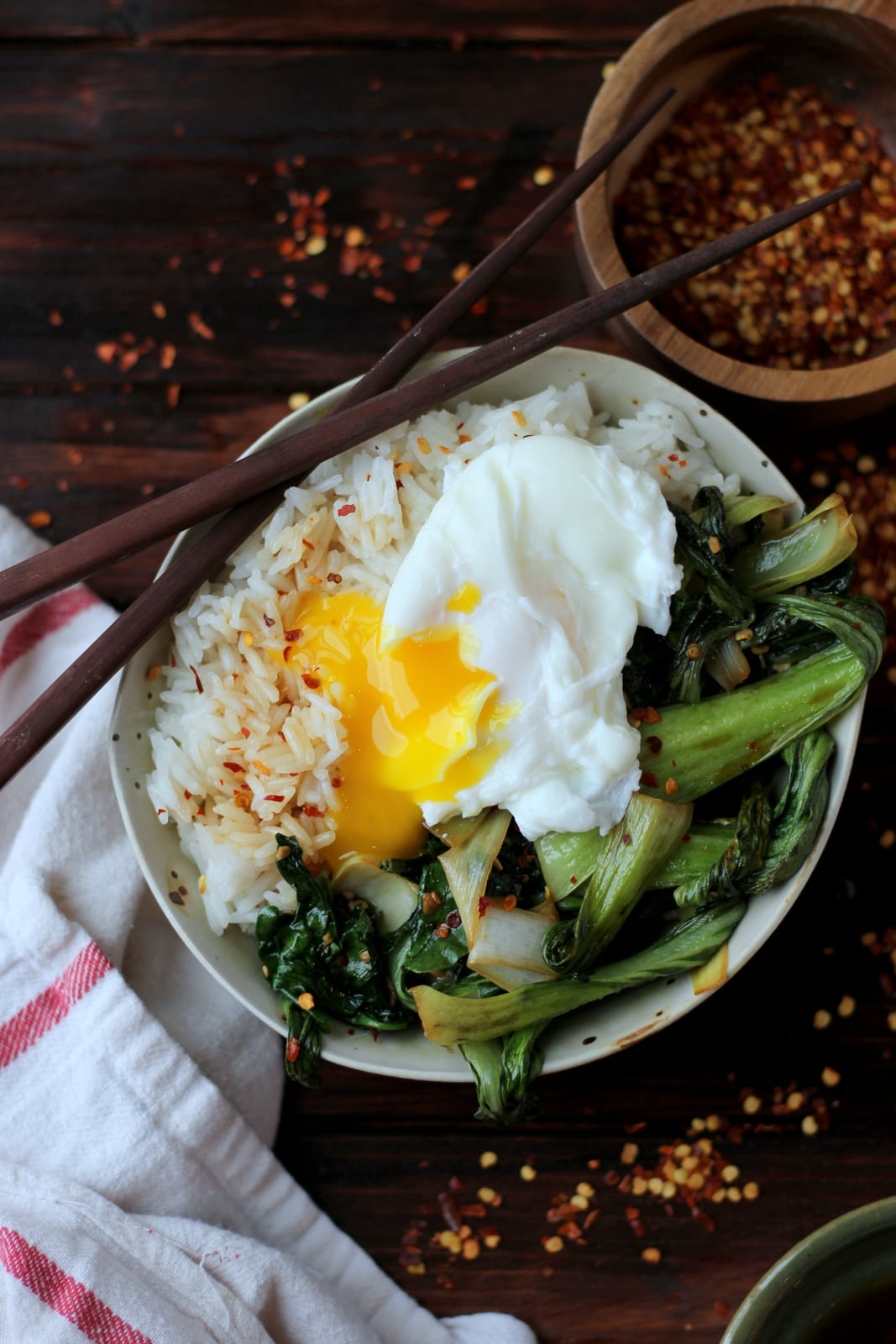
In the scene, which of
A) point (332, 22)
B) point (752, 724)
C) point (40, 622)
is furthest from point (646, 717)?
point (332, 22)

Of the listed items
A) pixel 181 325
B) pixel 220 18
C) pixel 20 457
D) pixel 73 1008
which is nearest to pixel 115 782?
pixel 73 1008

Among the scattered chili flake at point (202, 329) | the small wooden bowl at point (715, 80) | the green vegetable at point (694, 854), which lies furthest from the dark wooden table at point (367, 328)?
the green vegetable at point (694, 854)

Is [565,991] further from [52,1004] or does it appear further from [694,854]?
[52,1004]

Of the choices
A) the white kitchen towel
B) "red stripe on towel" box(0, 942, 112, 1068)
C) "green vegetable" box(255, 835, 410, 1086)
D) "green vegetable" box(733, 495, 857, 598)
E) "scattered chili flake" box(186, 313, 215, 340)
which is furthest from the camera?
"scattered chili flake" box(186, 313, 215, 340)

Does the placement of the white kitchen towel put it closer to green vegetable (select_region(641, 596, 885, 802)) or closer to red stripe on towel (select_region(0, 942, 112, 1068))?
red stripe on towel (select_region(0, 942, 112, 1068))

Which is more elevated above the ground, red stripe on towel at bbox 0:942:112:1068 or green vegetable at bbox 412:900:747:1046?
red stripe on towel at bbox 0:942:112:1068

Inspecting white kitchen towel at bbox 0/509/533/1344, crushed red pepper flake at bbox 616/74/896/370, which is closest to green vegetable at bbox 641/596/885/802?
crushed red pepper flake at bbox 616/74/896/370

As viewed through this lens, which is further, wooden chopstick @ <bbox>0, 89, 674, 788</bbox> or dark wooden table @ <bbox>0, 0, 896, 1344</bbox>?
dark wooden table @ <bbox>0, 0, 896, 1344</bbox>

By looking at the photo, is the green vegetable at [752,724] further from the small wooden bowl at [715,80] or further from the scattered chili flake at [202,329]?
the scattered chili flake at [202,329]
